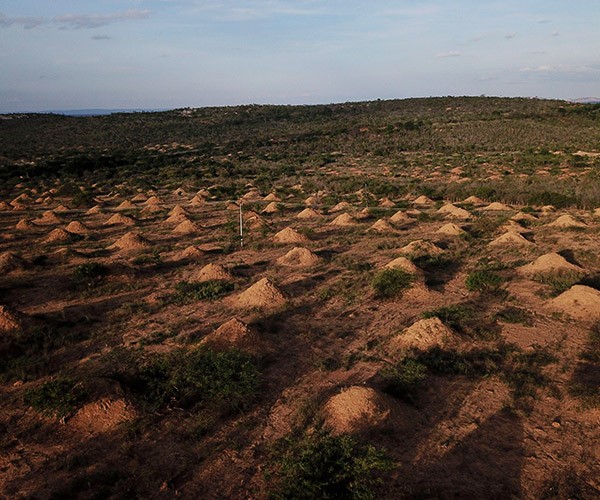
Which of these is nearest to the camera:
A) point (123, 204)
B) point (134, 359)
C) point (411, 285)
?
point (134, 359)

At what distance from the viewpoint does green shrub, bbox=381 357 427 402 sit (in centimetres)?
845

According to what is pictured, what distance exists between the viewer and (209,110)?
121 metres

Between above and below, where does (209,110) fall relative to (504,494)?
above

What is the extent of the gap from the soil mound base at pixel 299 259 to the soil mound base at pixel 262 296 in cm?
354

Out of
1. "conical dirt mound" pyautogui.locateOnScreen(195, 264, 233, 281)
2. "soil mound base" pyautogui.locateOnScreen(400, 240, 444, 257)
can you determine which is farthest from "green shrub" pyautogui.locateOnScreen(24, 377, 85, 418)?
"soil mound base" pyautogui.locateOnScreen(400, 240, 444, 257)

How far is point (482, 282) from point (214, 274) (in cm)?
874

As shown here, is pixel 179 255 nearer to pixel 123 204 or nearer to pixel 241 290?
pixel 241 290

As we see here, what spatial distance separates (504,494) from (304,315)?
6883 mm

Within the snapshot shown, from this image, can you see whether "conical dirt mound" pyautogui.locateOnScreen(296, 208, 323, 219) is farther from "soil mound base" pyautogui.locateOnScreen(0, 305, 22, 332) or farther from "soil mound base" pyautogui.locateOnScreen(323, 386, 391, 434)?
"soil mound base" pyautogui.locateOnScreen(323, 386, 391, 434)

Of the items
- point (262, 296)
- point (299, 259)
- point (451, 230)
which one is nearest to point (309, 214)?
point (451, 230)

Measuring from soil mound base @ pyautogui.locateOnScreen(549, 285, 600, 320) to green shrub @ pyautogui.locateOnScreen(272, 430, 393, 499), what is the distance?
26.2 ft

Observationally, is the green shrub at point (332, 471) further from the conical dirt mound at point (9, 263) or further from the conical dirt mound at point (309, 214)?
the conical dirt mound at point (309, 214)

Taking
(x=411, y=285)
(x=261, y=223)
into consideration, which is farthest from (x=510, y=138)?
(x=411, y=285)

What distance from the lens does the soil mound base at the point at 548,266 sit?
1455 cm
